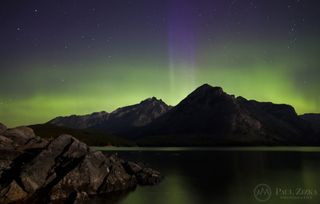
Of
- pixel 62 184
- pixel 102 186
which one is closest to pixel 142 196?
pixel 102 186

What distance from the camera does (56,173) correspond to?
57969 mm

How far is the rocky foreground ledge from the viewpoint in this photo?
170ft

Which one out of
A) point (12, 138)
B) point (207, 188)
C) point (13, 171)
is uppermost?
point (12, 138)

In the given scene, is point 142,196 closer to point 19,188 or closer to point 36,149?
point 19,188

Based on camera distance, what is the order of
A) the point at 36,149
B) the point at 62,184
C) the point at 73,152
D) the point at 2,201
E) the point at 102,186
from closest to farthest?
the point at 2,201 < the point at 62,184 < the point at 102,186 < the point at 73,152 < the point at 36,149

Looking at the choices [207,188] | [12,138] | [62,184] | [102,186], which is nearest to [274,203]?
[207,188]

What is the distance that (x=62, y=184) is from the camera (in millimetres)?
55625

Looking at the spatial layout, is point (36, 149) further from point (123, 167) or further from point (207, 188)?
point (207, 188)

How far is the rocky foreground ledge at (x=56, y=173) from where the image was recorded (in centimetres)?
5181

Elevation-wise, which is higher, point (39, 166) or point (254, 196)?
point (39, 166)

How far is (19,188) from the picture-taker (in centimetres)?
5197

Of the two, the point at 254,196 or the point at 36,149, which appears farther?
the point at 36,149

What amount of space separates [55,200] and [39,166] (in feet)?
28.4

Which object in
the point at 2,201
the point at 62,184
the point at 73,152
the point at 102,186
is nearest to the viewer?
the point at 2,201
